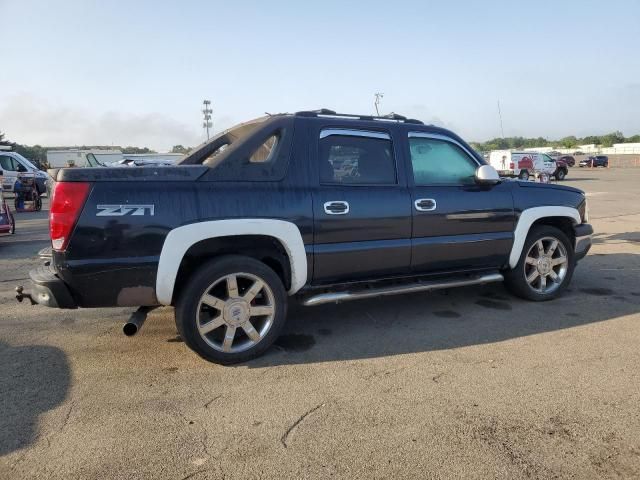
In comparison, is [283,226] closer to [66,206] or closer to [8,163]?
[66,206]

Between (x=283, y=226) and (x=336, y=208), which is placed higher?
(x=336, y=208)

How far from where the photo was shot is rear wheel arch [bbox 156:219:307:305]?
130 inches

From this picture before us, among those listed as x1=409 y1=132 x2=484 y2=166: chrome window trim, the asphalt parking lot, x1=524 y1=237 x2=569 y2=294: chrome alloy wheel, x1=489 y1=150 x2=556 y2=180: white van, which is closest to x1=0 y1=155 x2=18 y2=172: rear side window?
the asphalt parking lot

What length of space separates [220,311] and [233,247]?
49cm

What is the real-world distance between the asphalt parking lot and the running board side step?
366 mm

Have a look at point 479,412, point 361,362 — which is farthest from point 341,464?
point 361,362

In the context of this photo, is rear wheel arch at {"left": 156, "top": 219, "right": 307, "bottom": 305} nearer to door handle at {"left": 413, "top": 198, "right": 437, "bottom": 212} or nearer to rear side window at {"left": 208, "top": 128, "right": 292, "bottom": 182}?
rear side window at {"left": 208, "top": 128, "right": 292, "bottom": 182}

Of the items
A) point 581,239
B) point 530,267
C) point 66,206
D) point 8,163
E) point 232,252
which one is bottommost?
point 530,267

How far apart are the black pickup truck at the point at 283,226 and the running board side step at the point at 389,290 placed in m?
0.01

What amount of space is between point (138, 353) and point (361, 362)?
70.0 inches

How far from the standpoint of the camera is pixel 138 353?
3756 millimetres

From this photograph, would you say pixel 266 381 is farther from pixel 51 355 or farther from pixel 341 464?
pixel 51 355

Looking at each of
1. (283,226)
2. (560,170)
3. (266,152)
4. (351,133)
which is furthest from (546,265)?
(560,170)

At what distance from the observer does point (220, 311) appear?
139 inches
